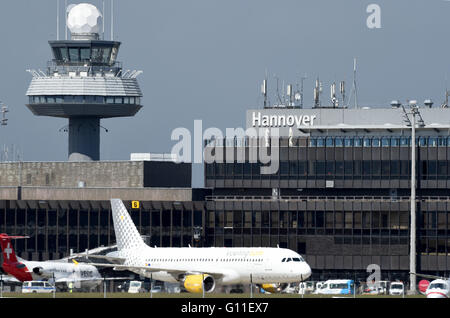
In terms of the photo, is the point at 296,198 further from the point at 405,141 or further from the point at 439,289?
the point at 439,289

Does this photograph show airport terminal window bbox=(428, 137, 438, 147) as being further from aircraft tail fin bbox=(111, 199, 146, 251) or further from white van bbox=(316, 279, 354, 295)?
white van bbox=(316, 279, 354, 295)

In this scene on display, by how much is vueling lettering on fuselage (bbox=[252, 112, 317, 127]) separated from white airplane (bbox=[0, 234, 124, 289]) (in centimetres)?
5454

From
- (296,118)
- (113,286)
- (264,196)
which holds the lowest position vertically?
(113,286)

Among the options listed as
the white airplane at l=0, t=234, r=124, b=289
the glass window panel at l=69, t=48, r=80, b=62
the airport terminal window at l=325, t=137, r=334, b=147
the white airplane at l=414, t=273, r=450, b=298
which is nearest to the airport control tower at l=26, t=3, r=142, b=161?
the glass window panel at l=69, t=48, r=80, b=62

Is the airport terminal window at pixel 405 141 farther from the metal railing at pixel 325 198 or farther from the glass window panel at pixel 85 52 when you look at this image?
the glass window panel at pixel 85 52

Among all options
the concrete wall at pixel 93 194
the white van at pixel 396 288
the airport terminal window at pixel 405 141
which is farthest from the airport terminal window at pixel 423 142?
the white van at pixel 396 288

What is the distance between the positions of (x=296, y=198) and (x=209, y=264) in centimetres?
Result: 5847

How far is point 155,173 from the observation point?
176000 millimetres

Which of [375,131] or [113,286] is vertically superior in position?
[375,131]

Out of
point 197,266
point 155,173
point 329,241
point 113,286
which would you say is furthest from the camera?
point 155,173

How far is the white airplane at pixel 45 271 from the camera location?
121375 mm

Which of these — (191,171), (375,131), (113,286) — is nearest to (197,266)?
(113,286)

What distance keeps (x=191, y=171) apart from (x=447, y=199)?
42.7 metres
